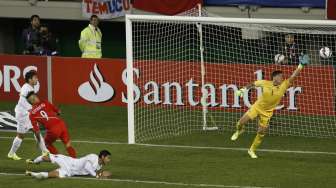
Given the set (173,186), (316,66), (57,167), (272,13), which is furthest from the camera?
(272,13)

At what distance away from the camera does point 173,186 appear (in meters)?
18.7

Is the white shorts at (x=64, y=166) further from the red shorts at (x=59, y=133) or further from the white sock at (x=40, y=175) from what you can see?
the red shorts at (x=59, y=133)

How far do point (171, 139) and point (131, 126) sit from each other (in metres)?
1.23

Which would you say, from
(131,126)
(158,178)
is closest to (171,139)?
(131,126)

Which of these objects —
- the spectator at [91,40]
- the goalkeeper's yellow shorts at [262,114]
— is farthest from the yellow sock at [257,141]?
the spectator at [91,40]

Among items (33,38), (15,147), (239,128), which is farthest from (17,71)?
(239,128)

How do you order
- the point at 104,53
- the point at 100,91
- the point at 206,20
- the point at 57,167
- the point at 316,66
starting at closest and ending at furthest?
1. the point at 57,167
2. the point at 206,20
3. the point at 316,66
4. the point at 100,91
5. the point at 104,53

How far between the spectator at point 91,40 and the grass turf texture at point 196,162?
3035mm

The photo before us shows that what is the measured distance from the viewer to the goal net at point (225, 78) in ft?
84.8

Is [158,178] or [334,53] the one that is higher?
[334,53]

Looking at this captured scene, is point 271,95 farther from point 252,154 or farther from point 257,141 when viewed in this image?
point 252,154

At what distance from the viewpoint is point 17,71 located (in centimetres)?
2836

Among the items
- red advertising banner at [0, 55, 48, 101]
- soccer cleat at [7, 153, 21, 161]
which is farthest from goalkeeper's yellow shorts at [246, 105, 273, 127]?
red advertising banner at [0, 55, 48, 101]

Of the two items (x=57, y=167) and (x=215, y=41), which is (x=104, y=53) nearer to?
(x=215, y=41)
